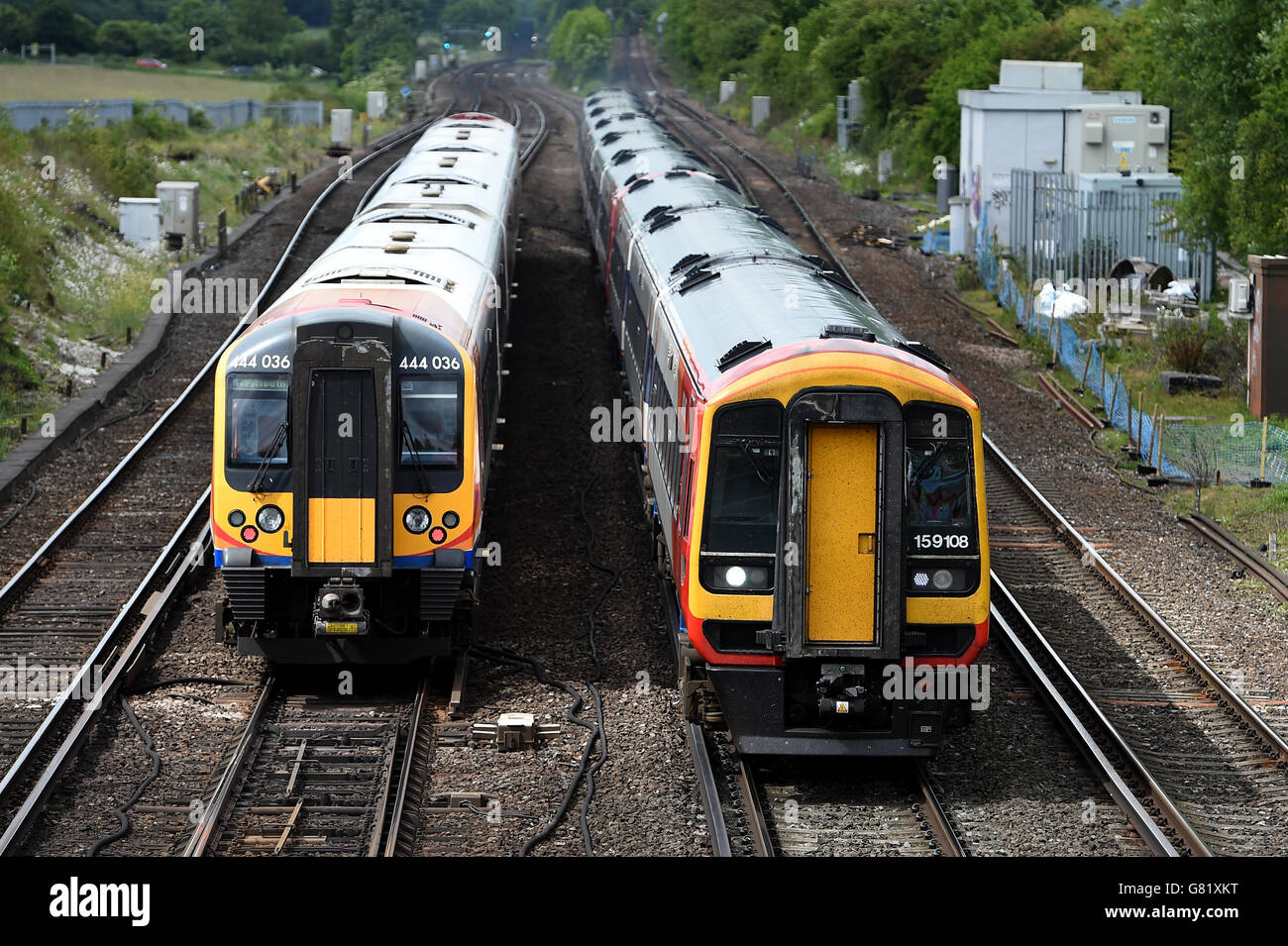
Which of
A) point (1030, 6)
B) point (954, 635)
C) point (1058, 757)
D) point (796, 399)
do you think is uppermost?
point (1030, 6)

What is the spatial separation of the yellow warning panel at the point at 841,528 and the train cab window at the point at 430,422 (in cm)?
324

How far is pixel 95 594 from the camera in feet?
47.7

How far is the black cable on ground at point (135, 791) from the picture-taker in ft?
31.6

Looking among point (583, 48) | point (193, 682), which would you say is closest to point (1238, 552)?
point (193, 682)

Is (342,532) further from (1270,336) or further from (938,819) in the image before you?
(1270,336)

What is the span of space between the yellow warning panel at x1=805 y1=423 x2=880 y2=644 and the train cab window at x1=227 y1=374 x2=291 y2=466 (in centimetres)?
422

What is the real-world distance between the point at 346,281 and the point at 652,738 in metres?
4.94

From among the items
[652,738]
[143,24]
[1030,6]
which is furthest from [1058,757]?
[143,24]

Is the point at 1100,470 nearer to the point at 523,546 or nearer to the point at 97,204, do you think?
the point at 523,546

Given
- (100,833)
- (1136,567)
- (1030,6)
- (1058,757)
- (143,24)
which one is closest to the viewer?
(100,833)

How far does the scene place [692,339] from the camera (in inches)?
497

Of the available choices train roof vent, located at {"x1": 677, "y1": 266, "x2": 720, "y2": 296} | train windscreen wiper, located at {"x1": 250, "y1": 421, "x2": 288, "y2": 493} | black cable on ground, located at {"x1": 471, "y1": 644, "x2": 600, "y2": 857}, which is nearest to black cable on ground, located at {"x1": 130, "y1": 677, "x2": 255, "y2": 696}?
train windscreen wiper, located at {"x1": 250, "y1": 421, "x2": 288, "y2": 493}

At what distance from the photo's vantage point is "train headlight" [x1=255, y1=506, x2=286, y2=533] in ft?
38.5

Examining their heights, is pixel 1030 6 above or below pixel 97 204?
above
